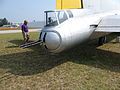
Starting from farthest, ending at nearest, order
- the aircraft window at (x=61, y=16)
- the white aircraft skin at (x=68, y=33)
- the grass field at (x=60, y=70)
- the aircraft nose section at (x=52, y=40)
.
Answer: the aircraft window at (x=61, y=16) → the white aircraft skin at (x=68, y=33) → the aircraft nose section at (x=52, y=40) → the grass field at (x=60, y=70)

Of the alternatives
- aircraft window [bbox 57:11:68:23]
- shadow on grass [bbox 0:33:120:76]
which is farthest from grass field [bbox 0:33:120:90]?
aircraft window [bbox 57:11:68:23]

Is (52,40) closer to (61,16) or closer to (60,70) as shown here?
(60,70)

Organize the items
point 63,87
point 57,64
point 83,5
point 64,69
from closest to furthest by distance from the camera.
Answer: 1. point 63,87
2. point 64,69
3. point 57,64
4. point 83,5

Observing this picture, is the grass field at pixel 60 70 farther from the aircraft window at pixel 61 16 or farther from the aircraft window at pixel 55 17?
the aircraft window at pixel 61 16

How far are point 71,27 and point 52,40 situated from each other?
4.82 feet

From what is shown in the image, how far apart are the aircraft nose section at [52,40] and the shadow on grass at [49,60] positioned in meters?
1.09

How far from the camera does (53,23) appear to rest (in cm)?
1149

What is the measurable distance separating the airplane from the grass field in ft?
3.36

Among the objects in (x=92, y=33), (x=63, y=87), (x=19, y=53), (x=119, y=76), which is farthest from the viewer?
(x=19, y=53)

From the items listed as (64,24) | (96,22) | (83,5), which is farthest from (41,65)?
(83,5)

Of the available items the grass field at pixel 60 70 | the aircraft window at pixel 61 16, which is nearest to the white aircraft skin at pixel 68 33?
the aircraft window at pixel 61 16

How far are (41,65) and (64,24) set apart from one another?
226 centimetres

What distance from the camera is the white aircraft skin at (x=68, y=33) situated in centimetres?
1041

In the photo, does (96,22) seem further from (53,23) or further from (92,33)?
(53,23)
